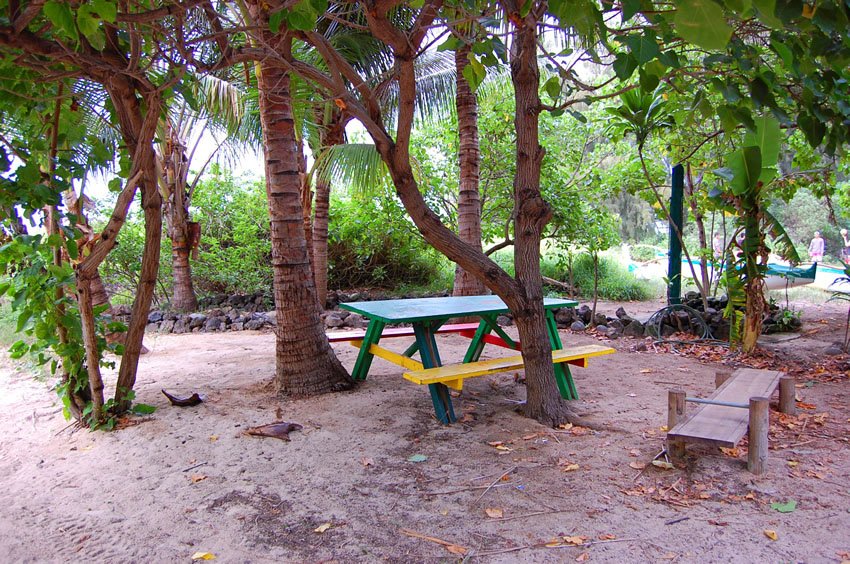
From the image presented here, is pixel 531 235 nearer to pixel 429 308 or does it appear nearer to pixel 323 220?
pixel 429 308

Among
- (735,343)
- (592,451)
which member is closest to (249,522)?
(592,451)

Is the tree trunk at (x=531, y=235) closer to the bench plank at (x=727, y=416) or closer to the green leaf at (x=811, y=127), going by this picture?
the bench plank at (x=727, y=416)

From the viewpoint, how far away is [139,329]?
13.9ft

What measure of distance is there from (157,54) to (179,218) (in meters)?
7.75

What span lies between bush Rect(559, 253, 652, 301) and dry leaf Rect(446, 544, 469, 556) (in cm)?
965

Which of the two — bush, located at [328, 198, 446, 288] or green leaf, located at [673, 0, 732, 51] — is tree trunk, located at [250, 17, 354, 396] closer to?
green leaf, located at [673, 0, 732, 51]

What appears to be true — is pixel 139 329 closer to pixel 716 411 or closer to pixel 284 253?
pixel 284 253

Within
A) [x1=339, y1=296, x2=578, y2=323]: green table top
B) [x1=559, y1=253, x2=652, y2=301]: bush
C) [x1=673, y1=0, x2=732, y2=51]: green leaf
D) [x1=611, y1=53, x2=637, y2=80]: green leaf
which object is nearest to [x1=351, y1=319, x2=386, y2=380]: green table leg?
[x1=339, y1=296, x2=578, y2=323]: green table top

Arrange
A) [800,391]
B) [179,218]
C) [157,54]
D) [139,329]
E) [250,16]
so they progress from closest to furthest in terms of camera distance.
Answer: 1. [157,54]
2. [139,329]
3. [250,16]
4. [800,391]
5. [179,218]

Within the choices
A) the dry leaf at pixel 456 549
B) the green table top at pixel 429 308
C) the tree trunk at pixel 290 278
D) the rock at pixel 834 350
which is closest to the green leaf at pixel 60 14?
the tree trunk at pixel 290 278

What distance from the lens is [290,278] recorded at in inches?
185

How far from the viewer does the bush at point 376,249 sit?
36.3ft

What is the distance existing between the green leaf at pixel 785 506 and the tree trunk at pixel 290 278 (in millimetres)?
3104

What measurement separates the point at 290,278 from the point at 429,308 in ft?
3.79
